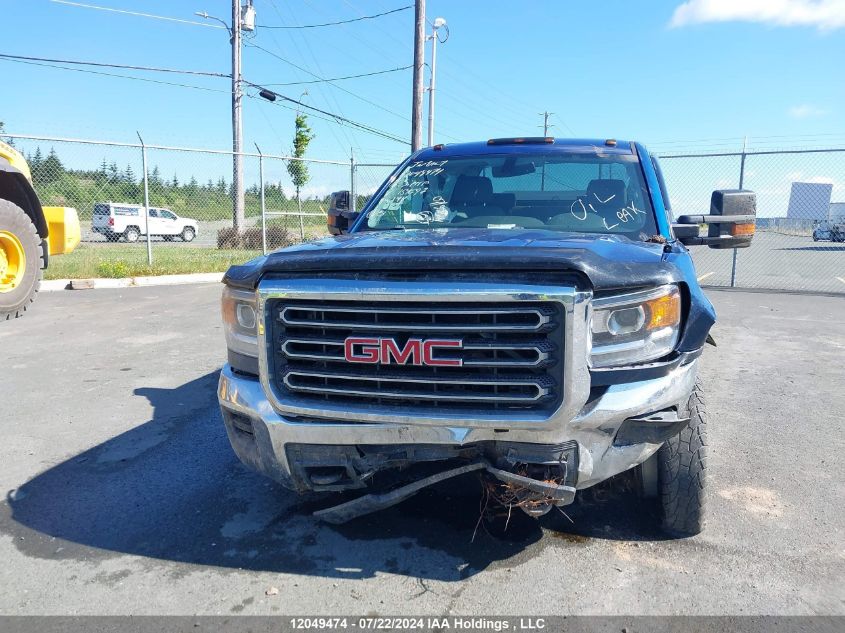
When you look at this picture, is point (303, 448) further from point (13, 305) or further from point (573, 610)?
point (13, 305)

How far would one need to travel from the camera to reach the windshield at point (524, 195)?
3.54 m

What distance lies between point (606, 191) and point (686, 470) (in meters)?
1.67

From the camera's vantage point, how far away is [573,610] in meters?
2.43

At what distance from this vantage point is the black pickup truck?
2.34 metres

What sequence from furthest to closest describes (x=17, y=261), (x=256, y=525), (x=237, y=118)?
(x=237, y=118), (x=17, y=261), (x=256, y=525)

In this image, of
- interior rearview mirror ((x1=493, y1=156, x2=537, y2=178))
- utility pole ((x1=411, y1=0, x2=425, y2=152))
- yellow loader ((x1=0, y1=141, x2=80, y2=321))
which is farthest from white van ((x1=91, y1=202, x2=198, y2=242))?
interior rearview mirror ((x1=493, y1=156, x2=537, y2=178))

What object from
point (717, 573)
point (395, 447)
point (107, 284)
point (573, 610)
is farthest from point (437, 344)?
point (107, 284)

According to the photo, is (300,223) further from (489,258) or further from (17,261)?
(489,258)

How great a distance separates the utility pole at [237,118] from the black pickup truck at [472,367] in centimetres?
1532

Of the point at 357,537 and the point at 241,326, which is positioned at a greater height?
the point at 241,326

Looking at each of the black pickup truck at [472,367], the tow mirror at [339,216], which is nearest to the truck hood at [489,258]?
the black pickup truck at [472,367]

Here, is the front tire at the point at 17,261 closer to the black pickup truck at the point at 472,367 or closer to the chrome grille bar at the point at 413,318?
the black pickup truck at the point at 472,367

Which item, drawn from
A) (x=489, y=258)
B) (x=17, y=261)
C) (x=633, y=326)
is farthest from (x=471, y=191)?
(x=17, y=261)

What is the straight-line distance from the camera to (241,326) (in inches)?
111
